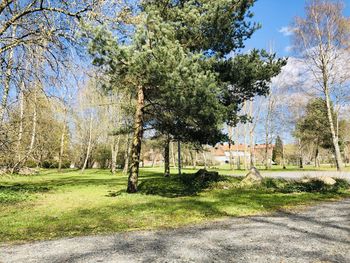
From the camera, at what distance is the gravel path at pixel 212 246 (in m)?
4.75

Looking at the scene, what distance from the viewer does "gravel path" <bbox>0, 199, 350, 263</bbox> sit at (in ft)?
15.6

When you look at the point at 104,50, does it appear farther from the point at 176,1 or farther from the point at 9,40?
the point at 176,1

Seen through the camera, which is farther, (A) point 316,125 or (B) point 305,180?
(A) point 316,125

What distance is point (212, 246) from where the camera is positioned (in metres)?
5.36

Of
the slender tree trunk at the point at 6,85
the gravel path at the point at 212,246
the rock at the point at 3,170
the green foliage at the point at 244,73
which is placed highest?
the green foliage at the point at 244,73

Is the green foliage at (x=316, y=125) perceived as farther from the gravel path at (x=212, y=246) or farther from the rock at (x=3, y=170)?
the rock at (x=3, y=170)

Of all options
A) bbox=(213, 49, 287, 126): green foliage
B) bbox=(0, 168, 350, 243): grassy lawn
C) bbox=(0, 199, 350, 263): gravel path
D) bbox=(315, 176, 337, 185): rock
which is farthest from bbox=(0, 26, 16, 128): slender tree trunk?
bbox=(315, 176, 337, 185): rock

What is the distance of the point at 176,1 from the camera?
14820 millimetres

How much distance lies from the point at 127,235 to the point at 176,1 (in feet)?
38.3

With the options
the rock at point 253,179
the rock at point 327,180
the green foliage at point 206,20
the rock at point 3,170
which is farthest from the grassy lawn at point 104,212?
the green foliage at point 206,20

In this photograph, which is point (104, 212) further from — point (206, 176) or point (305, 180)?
point (305, 180)

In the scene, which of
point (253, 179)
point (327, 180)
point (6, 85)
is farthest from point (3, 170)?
point (327, 180)

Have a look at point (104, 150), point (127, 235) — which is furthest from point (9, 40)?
point (104, 150)

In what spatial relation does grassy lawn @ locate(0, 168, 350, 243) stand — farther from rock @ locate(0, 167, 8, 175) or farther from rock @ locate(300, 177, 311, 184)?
rock @ locate(300, 177, 311, 184)
